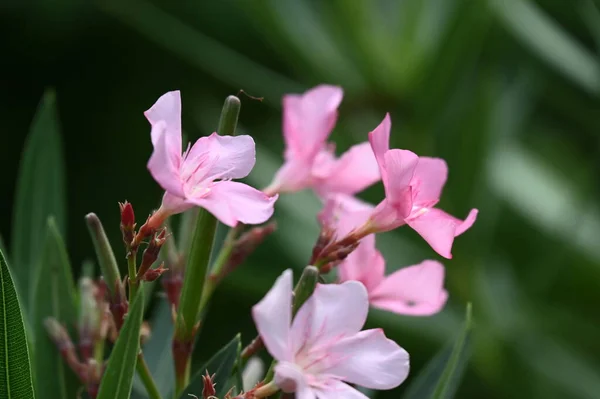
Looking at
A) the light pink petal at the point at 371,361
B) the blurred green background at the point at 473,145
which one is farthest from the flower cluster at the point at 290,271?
the blurred green background at the point at 473,145

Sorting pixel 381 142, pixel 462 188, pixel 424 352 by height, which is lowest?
pixel 424 352

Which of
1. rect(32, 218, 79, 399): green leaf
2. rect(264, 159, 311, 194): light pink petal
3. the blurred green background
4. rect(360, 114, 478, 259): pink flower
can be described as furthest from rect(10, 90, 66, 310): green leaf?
the blurred green background

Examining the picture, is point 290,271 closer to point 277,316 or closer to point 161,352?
point 277,316

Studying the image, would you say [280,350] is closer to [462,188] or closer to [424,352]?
[462,188]

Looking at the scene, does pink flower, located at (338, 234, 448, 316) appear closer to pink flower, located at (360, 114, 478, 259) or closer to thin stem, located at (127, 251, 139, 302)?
pink flower, located at (360, 114, 478, 259)

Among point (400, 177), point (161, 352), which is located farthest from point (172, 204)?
point (161, 352)

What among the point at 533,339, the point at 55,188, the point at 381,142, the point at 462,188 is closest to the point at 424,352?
the point at 533,339
